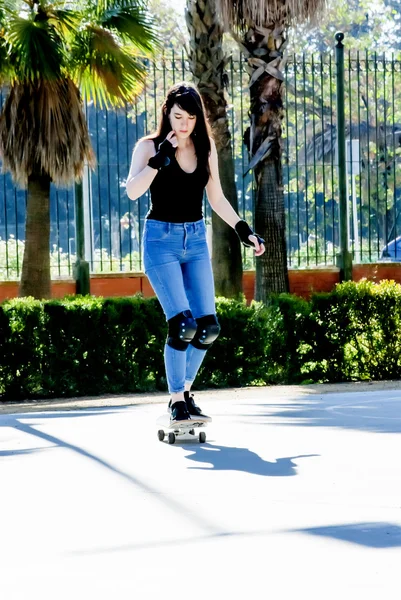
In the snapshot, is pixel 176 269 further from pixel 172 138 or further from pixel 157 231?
pixel 172 138

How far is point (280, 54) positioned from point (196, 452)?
7634 mm

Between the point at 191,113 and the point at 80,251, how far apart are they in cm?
811

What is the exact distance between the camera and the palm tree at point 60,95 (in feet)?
41.4

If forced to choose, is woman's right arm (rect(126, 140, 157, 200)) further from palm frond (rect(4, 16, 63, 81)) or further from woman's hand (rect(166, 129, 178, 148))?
palm frond (rect(4, 16, 63, 81))

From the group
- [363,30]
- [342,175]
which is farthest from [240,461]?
[363,30]

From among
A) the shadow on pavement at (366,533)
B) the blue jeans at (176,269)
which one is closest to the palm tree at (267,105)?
the blue jeans at (176,269)

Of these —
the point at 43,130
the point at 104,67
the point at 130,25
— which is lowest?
the point at 43,130

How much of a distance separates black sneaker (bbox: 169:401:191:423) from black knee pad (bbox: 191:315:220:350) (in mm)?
363

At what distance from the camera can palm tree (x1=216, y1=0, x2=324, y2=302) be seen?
40.8ft

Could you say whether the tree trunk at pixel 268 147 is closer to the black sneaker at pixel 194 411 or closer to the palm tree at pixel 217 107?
the palm tree at pixel 217 107

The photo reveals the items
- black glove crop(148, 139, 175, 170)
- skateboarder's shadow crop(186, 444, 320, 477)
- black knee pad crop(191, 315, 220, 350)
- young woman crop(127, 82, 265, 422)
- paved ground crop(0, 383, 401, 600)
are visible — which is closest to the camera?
paved ground crop(0, 383, 401, 600)

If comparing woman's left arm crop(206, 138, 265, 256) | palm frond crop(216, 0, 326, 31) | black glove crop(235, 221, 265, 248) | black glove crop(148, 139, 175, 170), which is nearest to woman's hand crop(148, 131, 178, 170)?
black glove crop(148, 139, 175, 170)

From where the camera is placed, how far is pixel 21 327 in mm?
10453

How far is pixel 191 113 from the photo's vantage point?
6.32 meters
